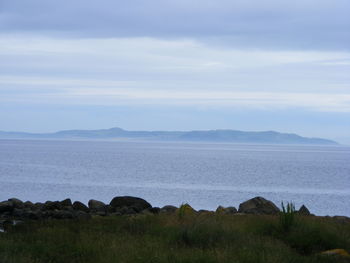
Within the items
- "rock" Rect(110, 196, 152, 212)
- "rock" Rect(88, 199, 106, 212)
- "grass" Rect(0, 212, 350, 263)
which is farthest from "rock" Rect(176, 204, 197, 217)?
"rock" Rect(88, 199, 106, 212)

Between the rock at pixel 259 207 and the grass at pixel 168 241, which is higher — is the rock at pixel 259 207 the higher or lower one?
the lower one

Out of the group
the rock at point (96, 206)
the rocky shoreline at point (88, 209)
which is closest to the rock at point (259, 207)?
the rocky shoreline at point (88, 209)

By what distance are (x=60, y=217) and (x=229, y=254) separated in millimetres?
8476

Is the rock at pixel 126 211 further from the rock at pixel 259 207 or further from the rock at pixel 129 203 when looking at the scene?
the rock at pixel 259 207

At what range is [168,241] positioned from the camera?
43.4ft

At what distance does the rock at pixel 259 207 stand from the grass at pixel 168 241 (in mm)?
5659

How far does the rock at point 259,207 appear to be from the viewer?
22.5 meters

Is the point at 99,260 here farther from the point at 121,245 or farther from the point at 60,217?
the point at 60,217

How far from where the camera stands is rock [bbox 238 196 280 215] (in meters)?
22.5

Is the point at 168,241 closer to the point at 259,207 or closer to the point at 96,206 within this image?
the point at 96,206

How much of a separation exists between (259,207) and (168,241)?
1040 centimetres

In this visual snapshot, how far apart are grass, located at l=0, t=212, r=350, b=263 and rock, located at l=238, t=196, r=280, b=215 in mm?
5659

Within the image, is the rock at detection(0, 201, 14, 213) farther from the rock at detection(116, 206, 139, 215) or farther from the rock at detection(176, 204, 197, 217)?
the rock at detection(176, 204, 197, 217)

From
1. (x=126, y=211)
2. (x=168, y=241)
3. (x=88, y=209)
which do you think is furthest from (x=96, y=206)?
(x=168, y=241)
